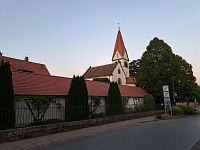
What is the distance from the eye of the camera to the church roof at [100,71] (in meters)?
54.2

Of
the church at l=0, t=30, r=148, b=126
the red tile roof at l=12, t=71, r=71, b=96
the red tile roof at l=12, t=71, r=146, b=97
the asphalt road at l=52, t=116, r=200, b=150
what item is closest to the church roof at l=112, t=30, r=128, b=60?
the church at l=0, t=30, r=148, b=126

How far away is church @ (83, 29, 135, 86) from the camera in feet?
177

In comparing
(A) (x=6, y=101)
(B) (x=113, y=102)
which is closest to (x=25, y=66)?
(B) (x=113, y=102)

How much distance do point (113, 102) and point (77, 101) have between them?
673 centimetres

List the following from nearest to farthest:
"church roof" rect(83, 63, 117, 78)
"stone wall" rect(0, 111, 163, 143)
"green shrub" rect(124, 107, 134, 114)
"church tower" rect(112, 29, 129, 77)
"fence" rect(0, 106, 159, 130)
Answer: "stone wall" rect(0, 111, 163, 143) < "fence" rect(0, 106, 159, 130) < "green shrub" rect(124, 107, 134, 114) < "church roof" rect(83, 63, 117, 78) < "church tower" rect(112, 29, 129, 77)

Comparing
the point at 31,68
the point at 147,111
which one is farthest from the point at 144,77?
the point at 31,68

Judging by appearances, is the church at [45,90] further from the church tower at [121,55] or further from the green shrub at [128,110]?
the church tower at [121,55]

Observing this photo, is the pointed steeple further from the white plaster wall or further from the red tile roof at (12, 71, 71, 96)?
the red tile roof at (12, 71, 71, 96)

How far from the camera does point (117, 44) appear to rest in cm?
6644

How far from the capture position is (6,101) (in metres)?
13.8

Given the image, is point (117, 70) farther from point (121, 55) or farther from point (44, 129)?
point (44, 129)

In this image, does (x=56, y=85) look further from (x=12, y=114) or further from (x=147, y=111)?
(x=147, y=111)

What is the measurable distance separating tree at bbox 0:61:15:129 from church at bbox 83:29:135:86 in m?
39.0

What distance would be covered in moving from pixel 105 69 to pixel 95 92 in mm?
28119
